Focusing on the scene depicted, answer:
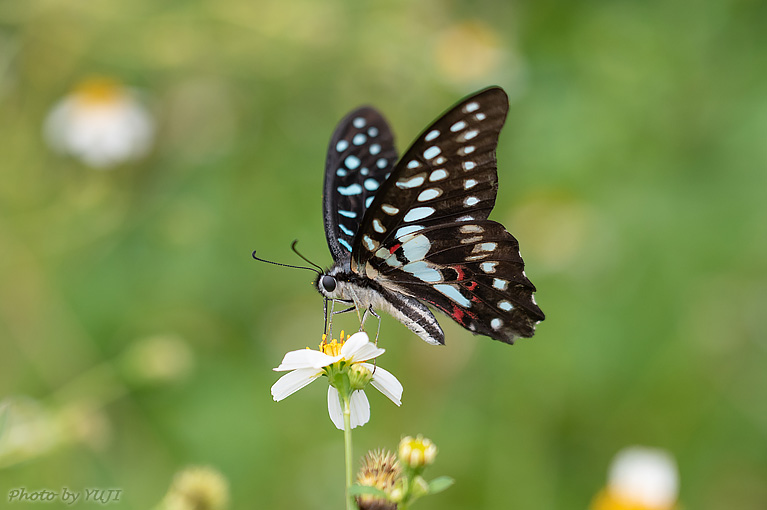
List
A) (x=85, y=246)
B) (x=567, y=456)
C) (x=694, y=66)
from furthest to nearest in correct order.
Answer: (x=694, y=66) < (x=85, y=246) < (x=567, y=456)

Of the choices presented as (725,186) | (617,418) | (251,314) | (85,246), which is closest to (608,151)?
(725,186)

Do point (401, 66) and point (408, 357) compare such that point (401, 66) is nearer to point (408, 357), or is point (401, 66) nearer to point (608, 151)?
point (608, 151)

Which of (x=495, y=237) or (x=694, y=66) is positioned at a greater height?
(x=694, y=66)

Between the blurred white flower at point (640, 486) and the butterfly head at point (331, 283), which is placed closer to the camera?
the butterfly head at point (331, 283)

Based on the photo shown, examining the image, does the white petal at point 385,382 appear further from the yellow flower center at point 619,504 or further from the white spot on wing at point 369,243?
the yellow flower center at point 619,504

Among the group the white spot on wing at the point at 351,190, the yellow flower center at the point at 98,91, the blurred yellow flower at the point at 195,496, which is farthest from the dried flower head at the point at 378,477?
the yellow flower center at the point at 98,91

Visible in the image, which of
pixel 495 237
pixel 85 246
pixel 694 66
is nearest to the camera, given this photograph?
pixel 495 237

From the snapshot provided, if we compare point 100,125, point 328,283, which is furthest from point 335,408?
point 100,125
